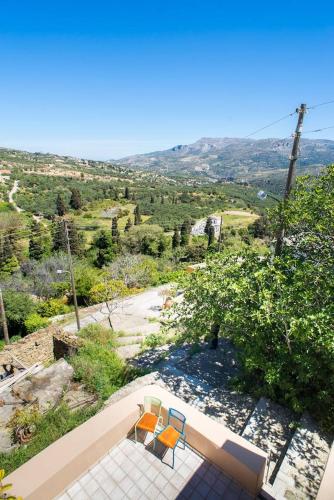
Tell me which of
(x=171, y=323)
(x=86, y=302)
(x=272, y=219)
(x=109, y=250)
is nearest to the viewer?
(x=272, y=219)

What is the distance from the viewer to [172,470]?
5445 millimetres

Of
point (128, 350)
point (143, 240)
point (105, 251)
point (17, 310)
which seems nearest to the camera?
point (128, 350)

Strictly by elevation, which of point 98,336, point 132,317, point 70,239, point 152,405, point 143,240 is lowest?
point 143,240

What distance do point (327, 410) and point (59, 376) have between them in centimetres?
777

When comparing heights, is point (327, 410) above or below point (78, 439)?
below

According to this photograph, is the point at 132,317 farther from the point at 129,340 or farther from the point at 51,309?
the point at 51,309

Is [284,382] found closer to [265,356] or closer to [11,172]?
[265,356]

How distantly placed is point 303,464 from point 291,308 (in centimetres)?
308

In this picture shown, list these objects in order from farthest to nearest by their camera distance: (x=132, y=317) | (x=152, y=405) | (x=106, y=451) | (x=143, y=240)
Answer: (x=143, y=240) → (x=132, y=317) → (x=152, y=405) → (x=106, y=451)

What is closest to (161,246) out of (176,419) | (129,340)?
(129,340)

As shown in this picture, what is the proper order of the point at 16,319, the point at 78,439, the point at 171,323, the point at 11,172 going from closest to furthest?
the point at 78,439 → the point at 171,323 → the point at 16,319 → the point at 11,172

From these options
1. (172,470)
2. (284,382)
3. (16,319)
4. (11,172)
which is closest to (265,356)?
(284,382)

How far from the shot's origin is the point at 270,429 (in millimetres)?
6988

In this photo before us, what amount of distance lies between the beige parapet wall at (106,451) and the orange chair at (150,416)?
6.7 inches
